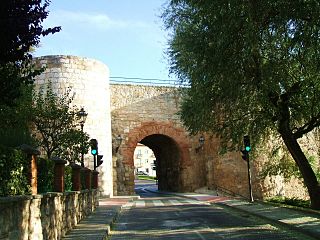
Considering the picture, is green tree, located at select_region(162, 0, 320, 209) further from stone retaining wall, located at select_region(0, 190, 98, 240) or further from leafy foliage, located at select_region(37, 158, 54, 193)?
stone retaining wall, located at select_region(0, 190, 98, 240)

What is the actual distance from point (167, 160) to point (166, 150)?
0.93 m

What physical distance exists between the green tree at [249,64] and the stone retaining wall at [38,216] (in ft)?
17.0

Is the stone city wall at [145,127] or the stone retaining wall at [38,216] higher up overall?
the stone city wall at [145,127]

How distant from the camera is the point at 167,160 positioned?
3950 centimetres

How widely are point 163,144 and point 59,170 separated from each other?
28.5m

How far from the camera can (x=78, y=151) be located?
20.2 meters

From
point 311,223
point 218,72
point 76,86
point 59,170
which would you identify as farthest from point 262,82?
point 76,86

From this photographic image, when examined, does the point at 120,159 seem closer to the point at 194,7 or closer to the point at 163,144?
the point at 163,144

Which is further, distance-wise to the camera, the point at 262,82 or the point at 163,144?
the point at 163,144

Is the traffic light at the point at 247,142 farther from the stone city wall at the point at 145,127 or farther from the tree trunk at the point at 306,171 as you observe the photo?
the stone city wall at the point at 145,127

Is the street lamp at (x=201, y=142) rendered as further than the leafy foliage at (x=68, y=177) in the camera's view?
Yes

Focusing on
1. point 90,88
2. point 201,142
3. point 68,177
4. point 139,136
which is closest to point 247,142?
point 68,177

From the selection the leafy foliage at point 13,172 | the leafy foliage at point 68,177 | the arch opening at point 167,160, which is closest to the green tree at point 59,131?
the leafy foliage at point 68,177

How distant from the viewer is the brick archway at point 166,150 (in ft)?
108
